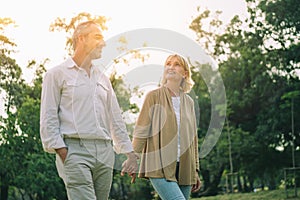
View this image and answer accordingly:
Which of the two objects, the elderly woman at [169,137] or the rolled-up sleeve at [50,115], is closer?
the rolled-up sleeve at [50,115]

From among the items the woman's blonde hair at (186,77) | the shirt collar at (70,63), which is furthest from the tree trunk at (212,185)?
the shirt collar at (70,63)

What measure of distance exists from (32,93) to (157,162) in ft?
53.3

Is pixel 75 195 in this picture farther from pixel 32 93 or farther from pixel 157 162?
pixel 32 93

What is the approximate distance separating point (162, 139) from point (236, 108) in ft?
56.6

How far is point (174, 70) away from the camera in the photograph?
3.99 meters

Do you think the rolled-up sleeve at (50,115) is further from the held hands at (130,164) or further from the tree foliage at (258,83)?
the tree foliage at (258,83)

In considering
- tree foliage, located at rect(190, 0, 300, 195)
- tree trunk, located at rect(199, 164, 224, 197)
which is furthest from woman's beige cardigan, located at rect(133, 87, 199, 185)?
tree trunk, located at rect(199, 164, 224, 197)

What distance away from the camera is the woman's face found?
3.98 m

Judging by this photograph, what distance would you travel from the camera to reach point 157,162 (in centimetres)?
384

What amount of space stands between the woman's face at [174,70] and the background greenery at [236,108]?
12.8 metres

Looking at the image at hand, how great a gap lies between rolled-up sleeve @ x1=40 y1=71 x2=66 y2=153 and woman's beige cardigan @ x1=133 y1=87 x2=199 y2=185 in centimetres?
78

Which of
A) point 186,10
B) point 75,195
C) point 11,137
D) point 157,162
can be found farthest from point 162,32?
point 186,10

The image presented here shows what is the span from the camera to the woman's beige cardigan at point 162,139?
3836 millimetres

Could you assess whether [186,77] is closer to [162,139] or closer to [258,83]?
[162,139]
